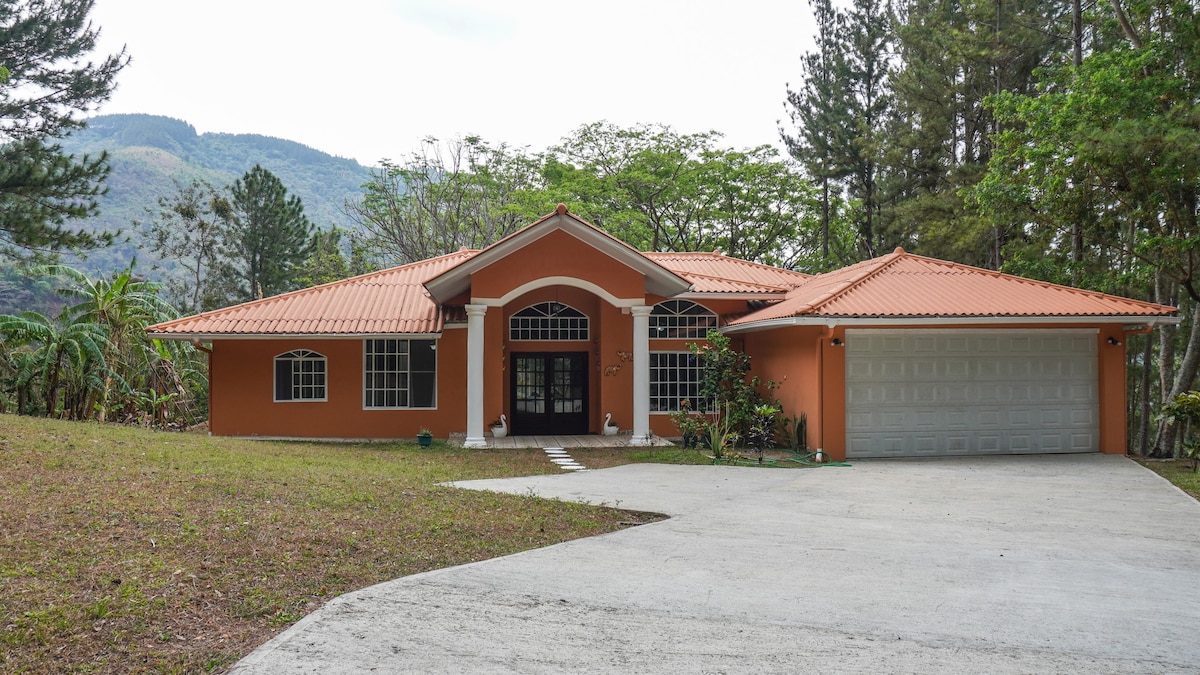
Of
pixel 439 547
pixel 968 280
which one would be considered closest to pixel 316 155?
pixel 968 280

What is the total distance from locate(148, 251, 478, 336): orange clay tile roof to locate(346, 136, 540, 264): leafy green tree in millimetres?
10802

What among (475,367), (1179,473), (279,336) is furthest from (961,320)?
(279,336)

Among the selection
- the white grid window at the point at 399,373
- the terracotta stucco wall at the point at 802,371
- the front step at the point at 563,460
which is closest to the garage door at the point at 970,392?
the terracotta stucco wall at the point at 802,371

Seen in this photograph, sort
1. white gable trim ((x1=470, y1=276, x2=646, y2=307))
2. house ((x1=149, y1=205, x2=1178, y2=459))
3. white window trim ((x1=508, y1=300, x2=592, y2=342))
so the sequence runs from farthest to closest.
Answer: white window trim ((x1=508, y1=300, x2=592, y2=342)) < white gable trim ((x1=470, y1=276, x2=646, y2=307)) < house ((x1=149, y1=205, x2=1178, y2=459))

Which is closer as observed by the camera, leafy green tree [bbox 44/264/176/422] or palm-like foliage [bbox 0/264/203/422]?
palm-like foliage [bbox 0/264/203/422]

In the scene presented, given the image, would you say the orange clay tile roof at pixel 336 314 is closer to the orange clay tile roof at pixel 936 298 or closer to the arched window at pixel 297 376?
the arched window at pixel 297 376

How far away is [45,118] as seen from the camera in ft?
68.2

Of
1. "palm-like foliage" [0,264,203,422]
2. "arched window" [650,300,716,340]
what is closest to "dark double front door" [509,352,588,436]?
"arched window" [650,300,716,340]

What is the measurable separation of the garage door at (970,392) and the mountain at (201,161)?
2226 inches

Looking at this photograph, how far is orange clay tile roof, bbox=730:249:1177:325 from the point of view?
13.0m

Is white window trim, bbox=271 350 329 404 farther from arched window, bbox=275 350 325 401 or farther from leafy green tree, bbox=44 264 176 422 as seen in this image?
leafy green tree, bbox=44 264 176 422

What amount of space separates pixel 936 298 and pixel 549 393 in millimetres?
7945

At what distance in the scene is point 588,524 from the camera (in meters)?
7.85

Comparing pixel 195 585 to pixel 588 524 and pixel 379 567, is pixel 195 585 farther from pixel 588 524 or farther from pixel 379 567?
pixel 588 524
